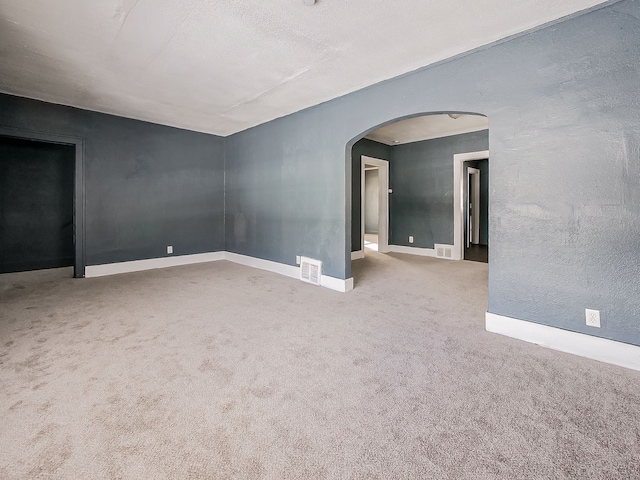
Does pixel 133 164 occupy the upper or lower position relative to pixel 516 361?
upper

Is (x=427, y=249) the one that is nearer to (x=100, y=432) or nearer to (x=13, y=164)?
(x=100, y=432)

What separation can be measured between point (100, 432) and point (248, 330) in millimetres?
1316

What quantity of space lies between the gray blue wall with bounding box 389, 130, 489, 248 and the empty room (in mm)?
2120

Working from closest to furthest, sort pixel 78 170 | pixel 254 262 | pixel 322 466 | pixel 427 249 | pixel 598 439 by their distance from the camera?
1. pixel 322 466
2. pixel 598 439
3. pixel 78 170
4. pixel 254 262
5. pixel 427 249

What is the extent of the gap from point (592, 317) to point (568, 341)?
25 centimetres

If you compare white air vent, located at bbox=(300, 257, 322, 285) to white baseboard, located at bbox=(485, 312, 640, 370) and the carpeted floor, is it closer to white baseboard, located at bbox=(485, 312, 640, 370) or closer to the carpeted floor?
the carpeted floor

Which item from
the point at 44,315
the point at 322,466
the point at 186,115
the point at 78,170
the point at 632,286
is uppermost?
the point at 186,115

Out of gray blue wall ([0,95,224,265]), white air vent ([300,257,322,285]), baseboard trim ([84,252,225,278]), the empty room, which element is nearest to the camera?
the empty room

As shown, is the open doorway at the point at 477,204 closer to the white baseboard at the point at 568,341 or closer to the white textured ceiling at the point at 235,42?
the white baseboard at the point at 568,341

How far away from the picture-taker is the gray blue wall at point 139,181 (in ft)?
14.7

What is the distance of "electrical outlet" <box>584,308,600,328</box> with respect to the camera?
2189mm

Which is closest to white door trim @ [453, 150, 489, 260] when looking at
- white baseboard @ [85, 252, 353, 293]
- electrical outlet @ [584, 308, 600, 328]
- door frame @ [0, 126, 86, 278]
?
white baseboard @ [85, 252, 353, 293]

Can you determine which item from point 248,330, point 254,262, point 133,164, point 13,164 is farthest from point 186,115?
point 248,330

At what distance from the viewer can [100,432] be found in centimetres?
146
